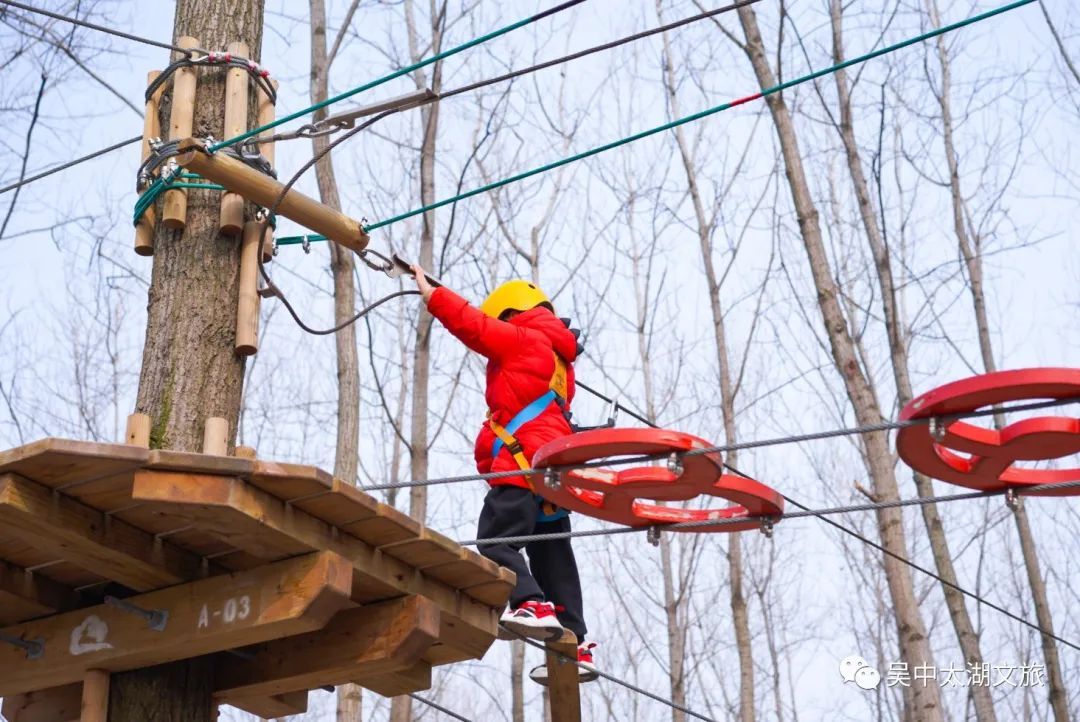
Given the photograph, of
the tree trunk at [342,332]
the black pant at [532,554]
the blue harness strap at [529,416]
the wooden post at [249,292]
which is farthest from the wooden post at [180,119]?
the tree trunk at [342,332]

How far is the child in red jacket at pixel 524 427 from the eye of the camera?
4984 mm

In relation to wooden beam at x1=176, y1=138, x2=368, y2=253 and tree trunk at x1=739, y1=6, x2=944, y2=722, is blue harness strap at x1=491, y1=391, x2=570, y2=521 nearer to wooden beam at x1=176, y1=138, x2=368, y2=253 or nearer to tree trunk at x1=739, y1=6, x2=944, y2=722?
wooden beam at x1=176, y1=138, x2=368, y2=253

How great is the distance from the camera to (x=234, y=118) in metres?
4.61

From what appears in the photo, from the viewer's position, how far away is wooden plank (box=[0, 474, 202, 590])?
3.41m

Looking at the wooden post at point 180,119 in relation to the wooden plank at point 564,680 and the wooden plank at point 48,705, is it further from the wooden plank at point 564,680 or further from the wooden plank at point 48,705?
the wooden plank at point 564,680

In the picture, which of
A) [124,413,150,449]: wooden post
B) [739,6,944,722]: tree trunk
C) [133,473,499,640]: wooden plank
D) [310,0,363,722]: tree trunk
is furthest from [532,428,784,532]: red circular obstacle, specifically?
[310,0,363,722]: tree trunk

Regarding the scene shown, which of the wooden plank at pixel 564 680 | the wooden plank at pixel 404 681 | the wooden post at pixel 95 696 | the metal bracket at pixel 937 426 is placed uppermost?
the metal bracket at pixel 937 426

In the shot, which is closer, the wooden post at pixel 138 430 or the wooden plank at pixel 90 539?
the wooden plank at pixel 90 539

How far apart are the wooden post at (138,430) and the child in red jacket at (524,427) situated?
4.13 feet

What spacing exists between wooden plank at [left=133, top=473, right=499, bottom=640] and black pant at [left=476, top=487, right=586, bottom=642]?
67 centimetres

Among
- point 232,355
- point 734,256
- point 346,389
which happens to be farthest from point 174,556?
point 734,256

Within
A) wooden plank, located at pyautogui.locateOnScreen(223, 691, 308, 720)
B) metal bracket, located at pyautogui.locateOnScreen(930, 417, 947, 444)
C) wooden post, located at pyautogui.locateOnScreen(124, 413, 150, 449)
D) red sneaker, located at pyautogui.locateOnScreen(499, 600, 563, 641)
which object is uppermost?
wooden post, located at pyautogui.locateOnScreen(124, 413, 150, 449)

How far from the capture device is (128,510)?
358 cm

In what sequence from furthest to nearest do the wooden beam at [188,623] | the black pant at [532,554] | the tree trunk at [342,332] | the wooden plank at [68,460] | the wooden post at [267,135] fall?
the tree trunk at [342,332] → the black pant at [532,554] → the wooden post at [267,135] → the wooden beam at [188,623] → the wooden plank at [68,460]
